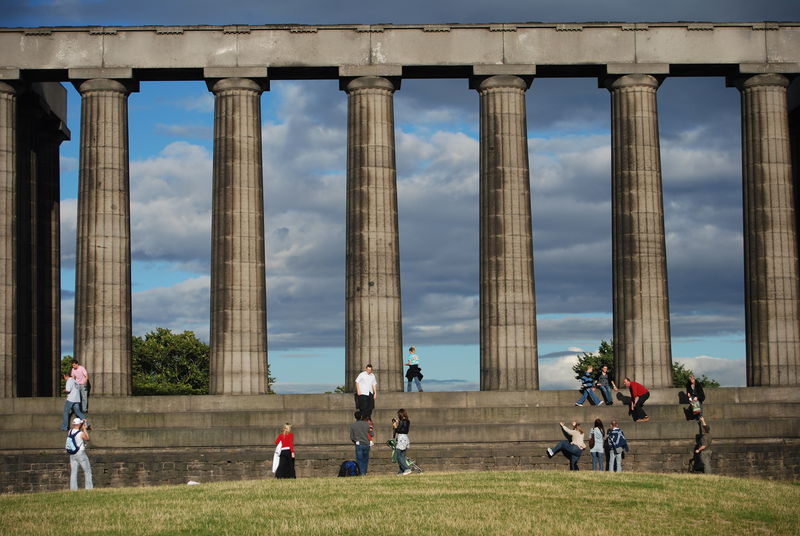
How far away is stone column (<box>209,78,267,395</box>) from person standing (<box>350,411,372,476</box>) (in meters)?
15.9

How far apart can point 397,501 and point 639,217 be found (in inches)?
1223

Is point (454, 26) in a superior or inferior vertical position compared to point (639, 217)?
superior

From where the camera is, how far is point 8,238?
67.2 metres

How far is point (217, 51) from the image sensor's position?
2667 inches

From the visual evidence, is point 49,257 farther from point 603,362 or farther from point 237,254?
point 603,362

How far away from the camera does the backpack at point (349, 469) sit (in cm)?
4941

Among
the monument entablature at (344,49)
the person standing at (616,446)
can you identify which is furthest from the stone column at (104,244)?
the person standing at (616,446)

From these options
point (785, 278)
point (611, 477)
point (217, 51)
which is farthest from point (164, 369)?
point (611, 477)

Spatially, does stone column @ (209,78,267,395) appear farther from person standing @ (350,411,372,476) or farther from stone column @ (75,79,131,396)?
person standing @ (350,411,372,476)

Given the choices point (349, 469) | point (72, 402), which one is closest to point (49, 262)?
point (72, 402)

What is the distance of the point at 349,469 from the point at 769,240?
29092 millimetres

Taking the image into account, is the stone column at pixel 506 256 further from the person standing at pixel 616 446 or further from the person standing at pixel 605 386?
the person standing at pixel 616 446

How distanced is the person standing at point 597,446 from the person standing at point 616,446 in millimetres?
355

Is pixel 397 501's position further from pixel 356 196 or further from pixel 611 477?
pixel 356 196
